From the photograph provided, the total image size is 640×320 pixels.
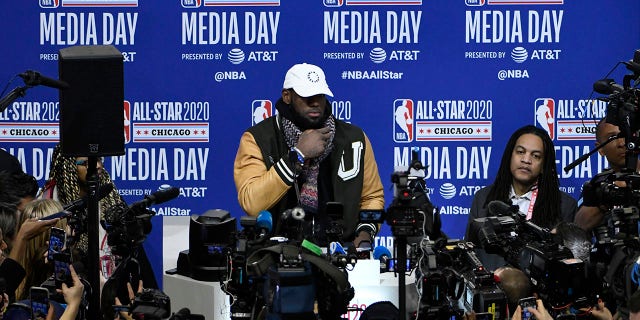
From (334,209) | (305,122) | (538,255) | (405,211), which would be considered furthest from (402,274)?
(305,122)

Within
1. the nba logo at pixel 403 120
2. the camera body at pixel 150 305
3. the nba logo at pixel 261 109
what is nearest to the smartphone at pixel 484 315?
the camera body at pixel 150 305

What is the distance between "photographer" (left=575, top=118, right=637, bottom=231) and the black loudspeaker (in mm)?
2303

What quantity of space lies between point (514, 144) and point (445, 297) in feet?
6.31

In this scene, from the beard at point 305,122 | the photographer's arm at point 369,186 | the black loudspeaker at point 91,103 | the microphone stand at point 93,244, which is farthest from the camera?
the photographer's arm at point 369,186

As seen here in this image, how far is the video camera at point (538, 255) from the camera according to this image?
5016mm

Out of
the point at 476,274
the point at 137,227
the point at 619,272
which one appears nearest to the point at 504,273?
the point at 476,274

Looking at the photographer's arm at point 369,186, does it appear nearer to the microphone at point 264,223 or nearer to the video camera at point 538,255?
the video camera at point 538,255

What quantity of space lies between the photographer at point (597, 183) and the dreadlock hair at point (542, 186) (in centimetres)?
16

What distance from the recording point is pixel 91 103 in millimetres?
5613

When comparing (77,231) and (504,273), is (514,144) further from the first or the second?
(77,231)

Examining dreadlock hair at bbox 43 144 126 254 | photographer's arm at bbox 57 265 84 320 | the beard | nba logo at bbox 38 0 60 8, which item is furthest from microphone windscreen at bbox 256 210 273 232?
nba logo at bbox 38 0 60 8

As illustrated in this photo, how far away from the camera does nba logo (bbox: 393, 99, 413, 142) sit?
7.98 metres

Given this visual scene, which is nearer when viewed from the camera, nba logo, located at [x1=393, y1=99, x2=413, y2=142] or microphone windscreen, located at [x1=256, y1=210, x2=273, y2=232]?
microphone windscreen, located at [x1=256, y1=210, x2=273, y2=232]

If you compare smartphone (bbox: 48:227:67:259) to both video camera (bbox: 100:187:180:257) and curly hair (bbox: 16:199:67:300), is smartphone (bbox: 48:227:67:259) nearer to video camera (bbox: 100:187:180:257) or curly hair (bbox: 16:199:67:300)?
video camera (bbox: 100:187:180:257)
